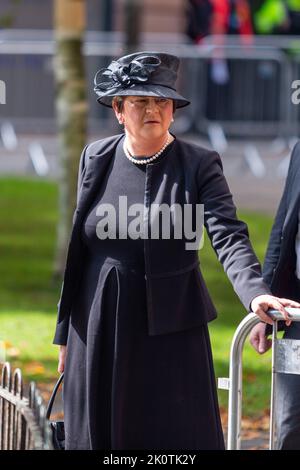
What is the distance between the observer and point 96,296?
4.73 meters

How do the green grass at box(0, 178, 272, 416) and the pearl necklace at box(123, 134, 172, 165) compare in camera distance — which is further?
the green grass at box(0, 178, 272, 416)

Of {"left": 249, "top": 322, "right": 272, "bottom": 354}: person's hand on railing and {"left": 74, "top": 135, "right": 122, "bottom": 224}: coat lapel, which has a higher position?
{"left": 74, "top": 135, "right": 122, "bottom": 224}: coat lapel

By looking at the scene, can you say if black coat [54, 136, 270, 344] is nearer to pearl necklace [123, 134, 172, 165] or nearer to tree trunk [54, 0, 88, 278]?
pearl necklace [123, 134, 172, 165]

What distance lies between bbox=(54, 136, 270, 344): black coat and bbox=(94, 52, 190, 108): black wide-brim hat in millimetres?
230

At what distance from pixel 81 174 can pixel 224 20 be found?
746 inches

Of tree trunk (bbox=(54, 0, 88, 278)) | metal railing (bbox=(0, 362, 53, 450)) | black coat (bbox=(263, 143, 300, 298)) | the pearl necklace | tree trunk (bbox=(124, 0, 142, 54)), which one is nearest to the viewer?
metal railing (bbox=(0, 362, 53, 450))

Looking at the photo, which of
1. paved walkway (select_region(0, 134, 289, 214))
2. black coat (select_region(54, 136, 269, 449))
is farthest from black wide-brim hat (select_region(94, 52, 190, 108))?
paved walkway (select_region(0, 134, 289, 214))

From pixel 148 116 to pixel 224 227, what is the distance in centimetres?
47

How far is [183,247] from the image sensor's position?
4.68 metres

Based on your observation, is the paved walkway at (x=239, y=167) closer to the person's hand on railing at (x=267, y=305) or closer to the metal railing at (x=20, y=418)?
the metal railing at (x=20, y=418)

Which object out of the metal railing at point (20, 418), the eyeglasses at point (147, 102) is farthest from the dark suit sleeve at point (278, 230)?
the metal railing at point (20, 418)

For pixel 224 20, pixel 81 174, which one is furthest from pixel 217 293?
pixel 224 20

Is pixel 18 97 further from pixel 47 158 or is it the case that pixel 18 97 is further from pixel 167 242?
pixel 167 242

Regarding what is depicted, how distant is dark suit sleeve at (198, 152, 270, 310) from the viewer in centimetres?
456
